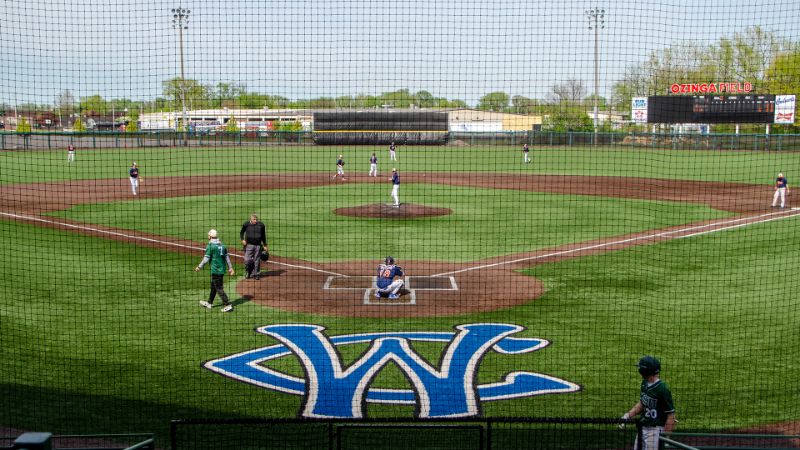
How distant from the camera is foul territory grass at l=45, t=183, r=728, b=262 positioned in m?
20.5

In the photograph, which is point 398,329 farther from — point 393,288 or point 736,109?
point 736,109

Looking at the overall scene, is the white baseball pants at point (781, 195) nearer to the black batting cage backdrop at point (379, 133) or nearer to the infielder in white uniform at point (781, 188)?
the infielder in white uniform at point (781, 188)

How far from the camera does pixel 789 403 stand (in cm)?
994

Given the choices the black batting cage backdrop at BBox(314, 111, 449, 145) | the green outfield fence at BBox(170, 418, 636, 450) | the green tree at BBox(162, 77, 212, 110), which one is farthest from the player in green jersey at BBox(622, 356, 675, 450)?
the black batting cage backdrop at BBox(314, 111, 449, 145)

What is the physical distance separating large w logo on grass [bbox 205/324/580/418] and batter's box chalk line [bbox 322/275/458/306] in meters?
1.94

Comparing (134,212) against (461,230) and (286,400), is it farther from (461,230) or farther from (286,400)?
(286,400)

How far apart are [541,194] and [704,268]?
1549cm

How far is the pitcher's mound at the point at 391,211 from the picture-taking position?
25.7m

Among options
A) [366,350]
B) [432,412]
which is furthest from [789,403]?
[366,350]

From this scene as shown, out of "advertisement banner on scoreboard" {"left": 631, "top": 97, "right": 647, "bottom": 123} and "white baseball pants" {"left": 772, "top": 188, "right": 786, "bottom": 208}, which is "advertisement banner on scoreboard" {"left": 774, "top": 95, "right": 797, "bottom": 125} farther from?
"white baseball pants" {"left": 772, "top": 188, "right": 786, "bottom": 208}

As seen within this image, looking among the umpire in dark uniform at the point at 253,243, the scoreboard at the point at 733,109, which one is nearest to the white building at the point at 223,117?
the umpire in dark uniform at the point at 253,243

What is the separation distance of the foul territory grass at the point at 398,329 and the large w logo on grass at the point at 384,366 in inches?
9.1

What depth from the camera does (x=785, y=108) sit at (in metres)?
41.8

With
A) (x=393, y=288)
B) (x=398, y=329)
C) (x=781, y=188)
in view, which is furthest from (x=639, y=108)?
(x=398, y=329)
